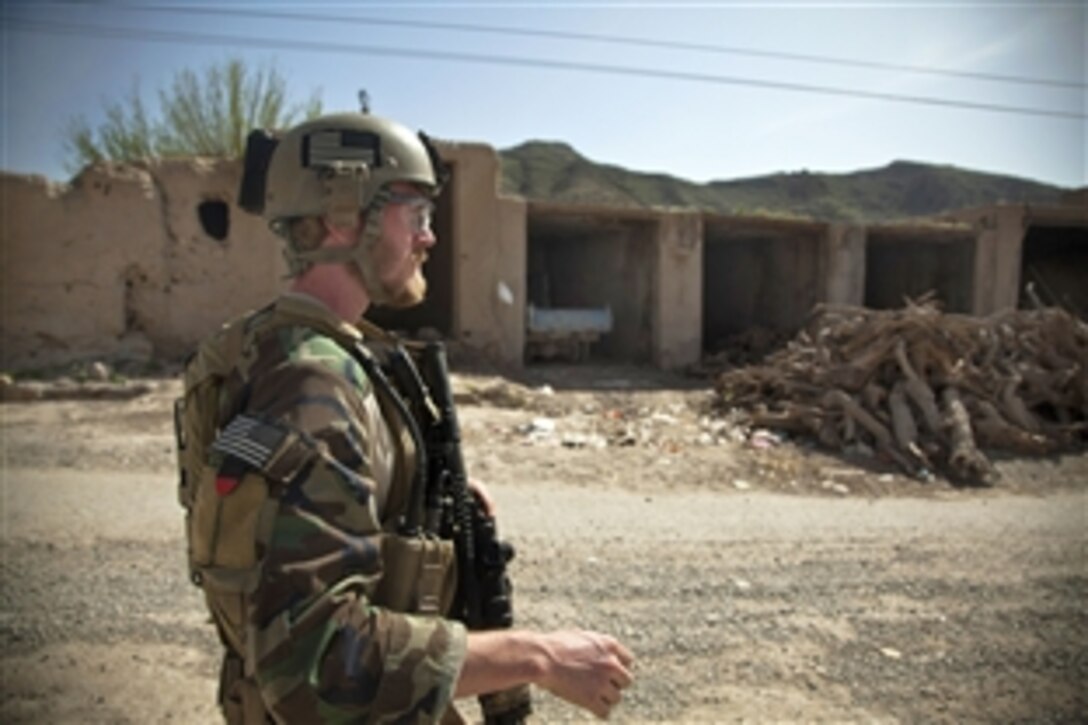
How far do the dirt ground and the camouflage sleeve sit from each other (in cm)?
170

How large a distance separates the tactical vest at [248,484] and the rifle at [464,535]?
0.06m

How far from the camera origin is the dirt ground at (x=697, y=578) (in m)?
2.64

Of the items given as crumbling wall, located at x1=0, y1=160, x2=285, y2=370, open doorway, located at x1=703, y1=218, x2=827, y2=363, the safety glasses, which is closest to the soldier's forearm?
the safety glasses

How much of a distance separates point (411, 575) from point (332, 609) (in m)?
0.22

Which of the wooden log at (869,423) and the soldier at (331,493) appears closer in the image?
the soldier at (331,493)

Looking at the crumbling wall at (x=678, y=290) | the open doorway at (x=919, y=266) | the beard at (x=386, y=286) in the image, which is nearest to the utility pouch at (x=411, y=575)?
the beard at (x=386, y=286)

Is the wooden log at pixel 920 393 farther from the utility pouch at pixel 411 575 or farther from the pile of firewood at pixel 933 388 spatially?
the utility pouch at pixel 411 575

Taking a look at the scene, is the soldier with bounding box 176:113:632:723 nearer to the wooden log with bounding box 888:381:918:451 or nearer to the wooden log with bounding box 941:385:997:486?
the wooden log with bounding box 941:385:997:486

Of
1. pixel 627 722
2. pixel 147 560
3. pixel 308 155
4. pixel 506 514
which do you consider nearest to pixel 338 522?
pixel 308 155

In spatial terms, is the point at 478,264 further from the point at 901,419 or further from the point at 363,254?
the point at 363,254

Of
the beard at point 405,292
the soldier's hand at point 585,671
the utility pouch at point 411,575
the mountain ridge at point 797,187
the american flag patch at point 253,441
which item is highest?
the mountain ridge at point 797,187

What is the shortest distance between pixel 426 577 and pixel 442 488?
195mm

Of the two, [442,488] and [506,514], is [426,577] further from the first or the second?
[506,514]

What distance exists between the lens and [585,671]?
3.76 feet
